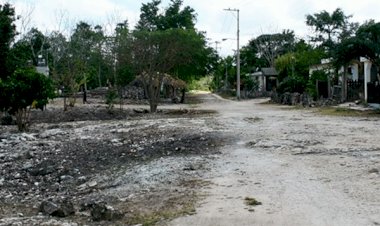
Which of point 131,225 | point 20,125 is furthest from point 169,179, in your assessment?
point 20,125

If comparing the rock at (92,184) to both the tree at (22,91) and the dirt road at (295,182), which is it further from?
the tree at (22,91)

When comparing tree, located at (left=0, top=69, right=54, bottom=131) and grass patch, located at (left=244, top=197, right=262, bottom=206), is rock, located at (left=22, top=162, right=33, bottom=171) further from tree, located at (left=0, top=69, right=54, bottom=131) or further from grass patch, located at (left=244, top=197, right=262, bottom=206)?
→ tree, located at (left=0, top=69, right=54, bottom=131)

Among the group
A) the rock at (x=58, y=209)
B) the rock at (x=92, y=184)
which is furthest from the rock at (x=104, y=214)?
the rock at (x=92, y=184)

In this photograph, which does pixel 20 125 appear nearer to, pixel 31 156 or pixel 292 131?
pixel 31 156

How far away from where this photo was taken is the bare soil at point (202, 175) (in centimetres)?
718

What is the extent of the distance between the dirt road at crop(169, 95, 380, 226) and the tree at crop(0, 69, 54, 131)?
850 centimetres

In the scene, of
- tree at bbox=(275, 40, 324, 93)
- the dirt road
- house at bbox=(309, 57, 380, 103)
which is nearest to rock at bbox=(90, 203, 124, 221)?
the dirt road

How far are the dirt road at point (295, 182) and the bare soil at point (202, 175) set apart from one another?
0.06 ft

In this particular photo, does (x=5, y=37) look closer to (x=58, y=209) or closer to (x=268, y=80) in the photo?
(x=58, y=209)

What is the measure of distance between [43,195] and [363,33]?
A: 20.7m

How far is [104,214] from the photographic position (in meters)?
7.21

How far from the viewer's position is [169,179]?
9859 millimetres

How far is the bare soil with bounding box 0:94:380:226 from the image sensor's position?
283 inches

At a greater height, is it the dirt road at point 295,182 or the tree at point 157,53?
the tree at point 157,53
